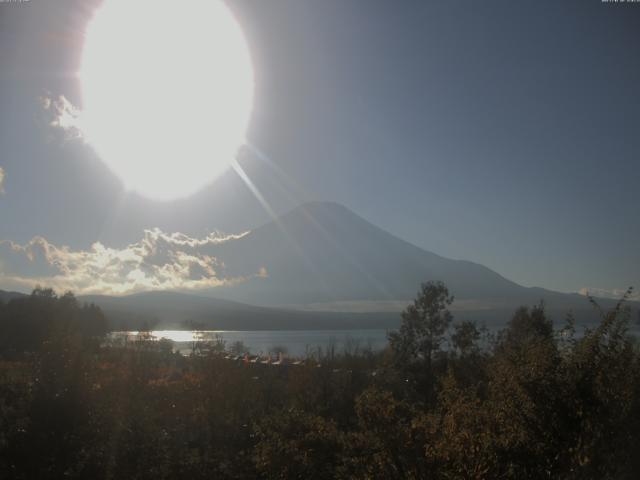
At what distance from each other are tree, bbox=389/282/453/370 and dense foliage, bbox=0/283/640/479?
0.37ft

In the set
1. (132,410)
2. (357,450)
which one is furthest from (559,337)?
(132,410)

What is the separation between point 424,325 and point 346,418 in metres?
9.42

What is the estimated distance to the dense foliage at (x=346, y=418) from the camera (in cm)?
442

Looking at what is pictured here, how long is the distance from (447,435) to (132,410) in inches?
351

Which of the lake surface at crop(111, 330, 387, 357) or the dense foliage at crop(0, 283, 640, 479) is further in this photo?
the lake surface at crop(111, 330, 387, 357)

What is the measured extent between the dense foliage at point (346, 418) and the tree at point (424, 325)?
0.11m

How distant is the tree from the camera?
2298 centimetres

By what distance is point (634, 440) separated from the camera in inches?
185

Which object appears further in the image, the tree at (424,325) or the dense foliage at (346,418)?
the tree at (424,325)

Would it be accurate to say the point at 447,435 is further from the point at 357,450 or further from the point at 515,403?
the point at 357,450

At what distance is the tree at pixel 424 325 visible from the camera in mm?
22984

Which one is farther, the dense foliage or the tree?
the tree

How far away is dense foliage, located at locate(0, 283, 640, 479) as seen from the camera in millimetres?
4422

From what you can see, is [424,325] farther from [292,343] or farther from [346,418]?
[292,343]
